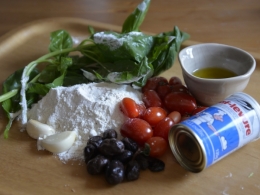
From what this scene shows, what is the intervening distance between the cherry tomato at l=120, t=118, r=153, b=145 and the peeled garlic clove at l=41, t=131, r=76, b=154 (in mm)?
153

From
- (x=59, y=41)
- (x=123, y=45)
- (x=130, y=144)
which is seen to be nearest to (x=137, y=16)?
(x=123, y=45)

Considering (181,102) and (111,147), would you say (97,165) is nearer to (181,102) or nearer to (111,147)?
(111,147)

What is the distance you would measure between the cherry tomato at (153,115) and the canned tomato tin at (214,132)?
12cm

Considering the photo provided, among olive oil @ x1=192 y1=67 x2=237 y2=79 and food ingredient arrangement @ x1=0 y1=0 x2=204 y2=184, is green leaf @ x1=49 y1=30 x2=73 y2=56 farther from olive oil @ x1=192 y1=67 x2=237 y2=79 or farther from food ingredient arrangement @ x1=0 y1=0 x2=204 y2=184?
olive oil @ x1=192 y1=67 x2=237 y2=79

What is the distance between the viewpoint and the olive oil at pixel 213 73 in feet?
4.00

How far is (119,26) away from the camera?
162 cm

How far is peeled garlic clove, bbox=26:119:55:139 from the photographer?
3.55 feet

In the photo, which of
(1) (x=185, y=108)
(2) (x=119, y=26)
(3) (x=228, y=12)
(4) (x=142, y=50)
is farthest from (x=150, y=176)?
(3) (x=228, y=12)

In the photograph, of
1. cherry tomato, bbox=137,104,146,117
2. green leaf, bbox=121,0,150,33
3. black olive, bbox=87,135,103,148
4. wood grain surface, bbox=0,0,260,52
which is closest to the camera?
black olive, bbox=87,135,103,148

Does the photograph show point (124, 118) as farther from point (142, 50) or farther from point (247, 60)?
point (247, 60)

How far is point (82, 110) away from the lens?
3.60 ft

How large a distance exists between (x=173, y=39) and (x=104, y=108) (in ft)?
1.22

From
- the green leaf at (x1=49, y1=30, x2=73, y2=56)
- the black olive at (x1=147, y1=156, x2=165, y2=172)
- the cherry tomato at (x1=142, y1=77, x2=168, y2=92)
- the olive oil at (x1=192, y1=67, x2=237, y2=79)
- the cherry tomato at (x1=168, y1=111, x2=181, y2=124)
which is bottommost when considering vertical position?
the black olive at (x1=147, y1=156, x2=165, y2=172)

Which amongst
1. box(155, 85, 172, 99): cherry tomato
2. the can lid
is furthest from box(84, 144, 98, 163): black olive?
box(155, 85, 172, 99): cherry tomato
